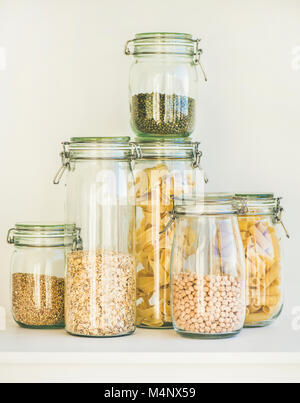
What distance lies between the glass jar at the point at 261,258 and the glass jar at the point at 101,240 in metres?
0.18

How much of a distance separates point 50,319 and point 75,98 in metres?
0.40

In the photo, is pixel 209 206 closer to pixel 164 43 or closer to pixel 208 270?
pixel 208 270

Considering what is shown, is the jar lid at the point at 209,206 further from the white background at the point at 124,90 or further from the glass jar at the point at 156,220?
the white background at the point at 124,90

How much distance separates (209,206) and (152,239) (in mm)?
125

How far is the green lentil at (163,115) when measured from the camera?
1167mm

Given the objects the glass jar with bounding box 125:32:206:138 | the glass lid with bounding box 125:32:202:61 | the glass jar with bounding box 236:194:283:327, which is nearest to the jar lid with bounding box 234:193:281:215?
the glass jar with bounding box 236:194:283:327

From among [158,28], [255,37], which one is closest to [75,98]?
[158,28]

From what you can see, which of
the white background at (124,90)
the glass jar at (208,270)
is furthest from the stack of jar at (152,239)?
the white background at (124,90)

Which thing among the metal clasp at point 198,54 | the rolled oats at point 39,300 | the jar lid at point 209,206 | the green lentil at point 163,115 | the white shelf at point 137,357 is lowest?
the white shelf at point 137,357

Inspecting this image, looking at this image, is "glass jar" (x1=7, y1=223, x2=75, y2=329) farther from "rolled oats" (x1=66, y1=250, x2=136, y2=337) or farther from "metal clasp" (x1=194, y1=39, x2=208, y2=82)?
"metal clasp" (x1=194, y1=39, x2=208, y2=82)

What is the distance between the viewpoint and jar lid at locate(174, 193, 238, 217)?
1.09m

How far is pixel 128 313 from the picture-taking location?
3.64 ft

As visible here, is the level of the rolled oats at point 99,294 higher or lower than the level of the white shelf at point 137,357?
higher

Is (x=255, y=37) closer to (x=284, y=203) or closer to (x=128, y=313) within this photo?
(x=284, y=203)
